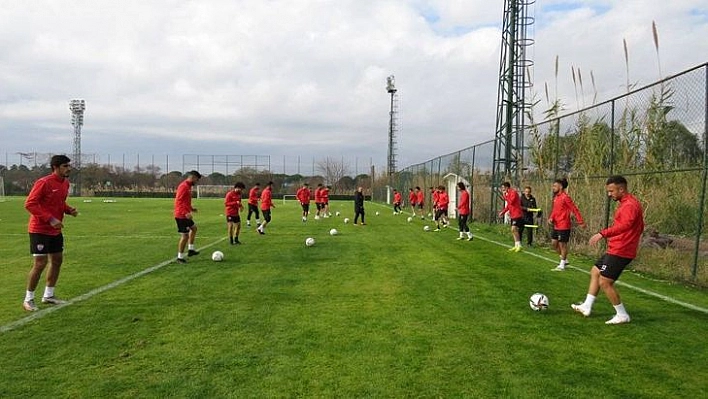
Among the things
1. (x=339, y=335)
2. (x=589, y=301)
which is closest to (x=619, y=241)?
(x=589, y=301)

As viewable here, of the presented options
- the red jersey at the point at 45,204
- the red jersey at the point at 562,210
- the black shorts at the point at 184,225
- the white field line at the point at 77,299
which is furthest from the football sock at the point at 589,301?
the black shorts at the point at 184,225

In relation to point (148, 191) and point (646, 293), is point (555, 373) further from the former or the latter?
point (148, 191)

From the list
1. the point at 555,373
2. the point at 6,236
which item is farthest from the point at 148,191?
the point at 555,373

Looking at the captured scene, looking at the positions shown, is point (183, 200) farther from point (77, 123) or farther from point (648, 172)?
point (77, 123)

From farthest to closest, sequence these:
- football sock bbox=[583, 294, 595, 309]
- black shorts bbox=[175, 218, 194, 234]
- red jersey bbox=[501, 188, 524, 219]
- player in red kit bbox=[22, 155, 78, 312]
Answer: red jersey bbox=[501, 188, 524, 219]
black shorts bbox=[175, 218, 194, 234]
player in red kit bbox=[22, 155, 78, 312]
football sock bbox=[583, 294, 595, 309]

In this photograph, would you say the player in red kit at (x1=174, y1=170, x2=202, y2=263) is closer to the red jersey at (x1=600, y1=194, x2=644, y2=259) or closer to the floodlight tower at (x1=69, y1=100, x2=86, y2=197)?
the red jersey at (x1=600, y1=194, x2=644, y2=259)

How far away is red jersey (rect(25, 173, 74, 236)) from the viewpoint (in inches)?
280

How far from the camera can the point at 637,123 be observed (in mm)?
12648

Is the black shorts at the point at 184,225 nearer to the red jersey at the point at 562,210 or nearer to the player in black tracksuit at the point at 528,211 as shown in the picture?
the red jersey at the point at 562,210

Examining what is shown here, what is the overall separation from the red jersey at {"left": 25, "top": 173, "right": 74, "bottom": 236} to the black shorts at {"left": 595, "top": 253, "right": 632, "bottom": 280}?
7.03 metres

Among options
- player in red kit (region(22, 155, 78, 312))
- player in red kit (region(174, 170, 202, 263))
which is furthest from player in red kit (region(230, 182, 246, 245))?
player in red kit (region(22, 155, 78, 312))

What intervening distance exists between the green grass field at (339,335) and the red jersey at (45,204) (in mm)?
1077

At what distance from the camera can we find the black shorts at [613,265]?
6.55 m

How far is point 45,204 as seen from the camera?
284 inches
